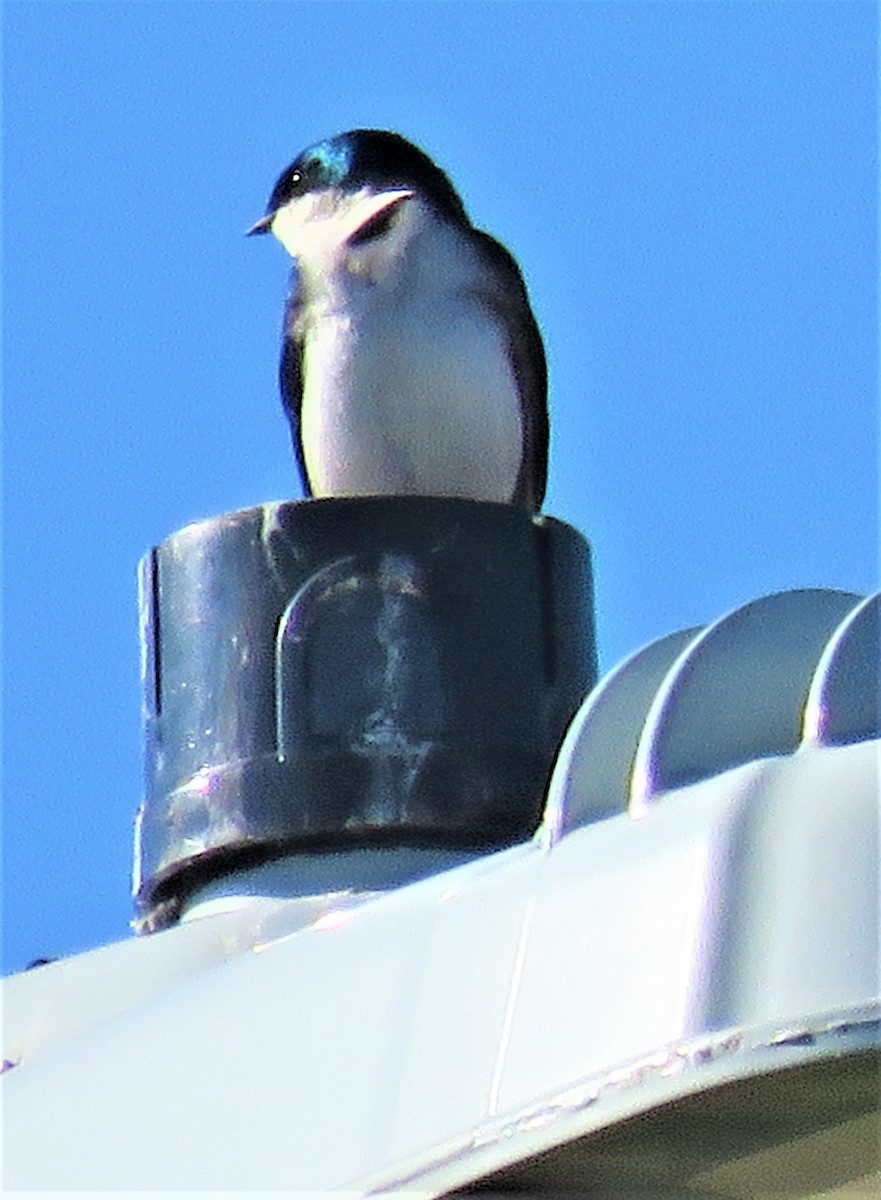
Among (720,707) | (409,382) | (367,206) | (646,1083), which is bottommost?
(646,1083)

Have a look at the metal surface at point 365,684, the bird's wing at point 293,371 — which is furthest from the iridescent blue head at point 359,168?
the metal surface at point 365,684

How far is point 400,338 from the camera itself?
4.55m

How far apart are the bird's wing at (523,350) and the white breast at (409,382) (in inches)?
2.6

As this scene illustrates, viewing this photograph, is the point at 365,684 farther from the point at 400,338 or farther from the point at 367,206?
the point at 367,206

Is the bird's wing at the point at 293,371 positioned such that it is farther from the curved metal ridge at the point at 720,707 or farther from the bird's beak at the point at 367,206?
the curved metal ridge at the point at 720,707

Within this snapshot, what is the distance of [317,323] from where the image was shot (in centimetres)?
468

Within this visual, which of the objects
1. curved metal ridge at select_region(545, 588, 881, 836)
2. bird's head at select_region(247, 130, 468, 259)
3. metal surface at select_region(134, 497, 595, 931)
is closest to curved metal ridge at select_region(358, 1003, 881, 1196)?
curved metal ridge at select_region(545, 588, 881, 836)

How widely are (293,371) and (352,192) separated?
397 millimetres

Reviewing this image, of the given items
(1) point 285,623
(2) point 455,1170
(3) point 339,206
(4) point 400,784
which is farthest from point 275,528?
(3) point 339,206

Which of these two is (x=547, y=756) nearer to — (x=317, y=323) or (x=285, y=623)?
(x=285, y=623)

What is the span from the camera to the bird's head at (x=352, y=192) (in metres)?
4.80

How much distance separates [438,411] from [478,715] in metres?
1.52

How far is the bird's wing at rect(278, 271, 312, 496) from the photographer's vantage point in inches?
182

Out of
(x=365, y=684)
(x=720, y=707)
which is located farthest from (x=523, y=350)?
(x=720, y=707)
